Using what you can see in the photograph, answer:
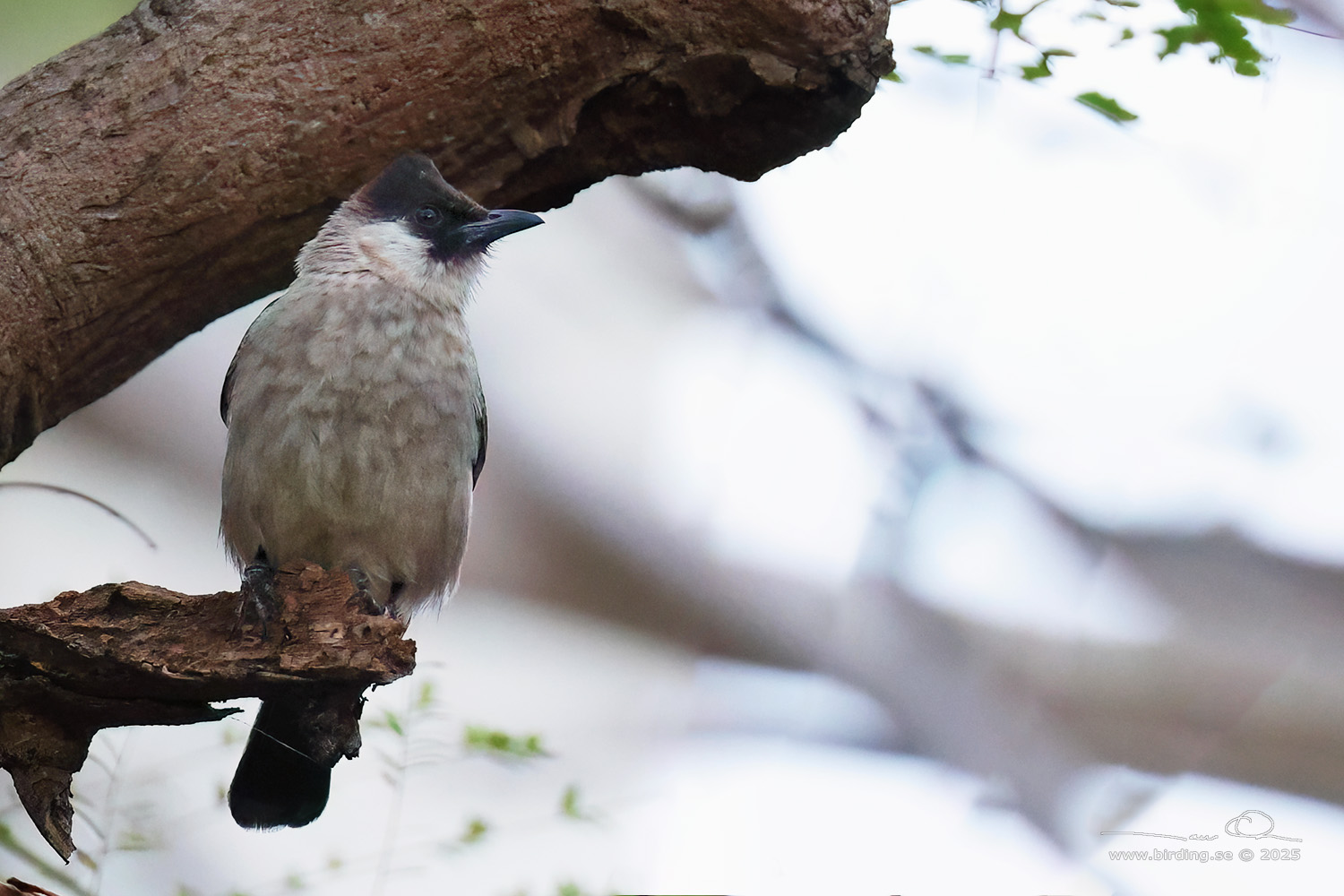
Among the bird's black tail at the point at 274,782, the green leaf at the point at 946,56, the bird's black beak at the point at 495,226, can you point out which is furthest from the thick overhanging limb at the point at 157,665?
the green leaf at the point at 946,56

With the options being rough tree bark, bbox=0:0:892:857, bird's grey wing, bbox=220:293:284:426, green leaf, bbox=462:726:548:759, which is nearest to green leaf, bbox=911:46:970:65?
rough tree bark, bbox=0:0:892:857

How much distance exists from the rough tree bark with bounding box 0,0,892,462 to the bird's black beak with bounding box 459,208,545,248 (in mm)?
164

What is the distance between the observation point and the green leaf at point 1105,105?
2830 mm

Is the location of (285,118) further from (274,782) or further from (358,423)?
(274,782)

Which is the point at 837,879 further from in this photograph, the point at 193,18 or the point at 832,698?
the point at 193,18

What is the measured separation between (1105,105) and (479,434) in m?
1.76

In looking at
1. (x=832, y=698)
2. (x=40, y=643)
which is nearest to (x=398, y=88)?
(x=40, y=643)

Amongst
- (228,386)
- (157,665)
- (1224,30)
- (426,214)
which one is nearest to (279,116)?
(426,214)

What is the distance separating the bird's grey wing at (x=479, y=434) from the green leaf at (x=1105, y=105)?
168 centimetres

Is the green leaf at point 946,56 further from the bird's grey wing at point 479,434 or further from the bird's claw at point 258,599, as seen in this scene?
the bird's claw at point 258,599

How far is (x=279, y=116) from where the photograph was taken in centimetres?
239

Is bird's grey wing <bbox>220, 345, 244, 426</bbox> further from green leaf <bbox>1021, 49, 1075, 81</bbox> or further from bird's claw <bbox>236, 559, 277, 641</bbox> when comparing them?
green leaf <bbox>1021, 49, 1075, 81</bbox>

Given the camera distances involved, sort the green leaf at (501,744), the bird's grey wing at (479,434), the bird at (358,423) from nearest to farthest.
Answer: the bird at (358,423) < the bird's grey wing at (479,434) < the green leaf at (501,744)

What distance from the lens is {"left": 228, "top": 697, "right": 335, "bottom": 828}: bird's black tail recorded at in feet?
6.86
